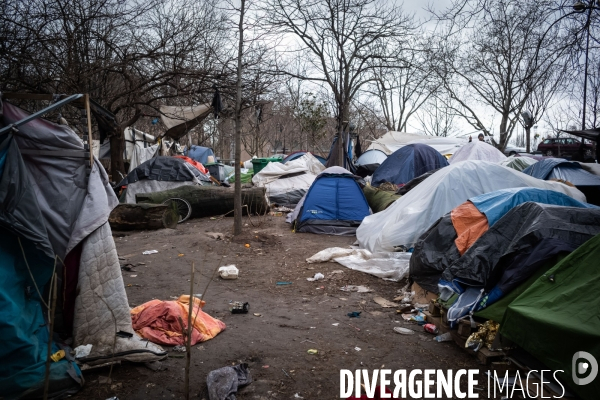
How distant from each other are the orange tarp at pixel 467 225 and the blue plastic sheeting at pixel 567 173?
544 cm

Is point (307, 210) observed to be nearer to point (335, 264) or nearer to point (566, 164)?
point (335, 264)

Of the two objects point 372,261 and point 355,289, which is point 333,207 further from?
point 355,289

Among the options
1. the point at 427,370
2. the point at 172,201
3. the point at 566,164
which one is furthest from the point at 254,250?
the point at 566,164

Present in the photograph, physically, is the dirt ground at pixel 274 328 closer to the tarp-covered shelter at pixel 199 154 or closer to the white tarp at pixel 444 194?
the white tarp at pixel 444 194

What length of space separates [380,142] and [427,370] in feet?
57.8

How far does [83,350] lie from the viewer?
3.42 m

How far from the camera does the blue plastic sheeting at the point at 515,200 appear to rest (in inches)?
203

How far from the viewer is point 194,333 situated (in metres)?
4.07

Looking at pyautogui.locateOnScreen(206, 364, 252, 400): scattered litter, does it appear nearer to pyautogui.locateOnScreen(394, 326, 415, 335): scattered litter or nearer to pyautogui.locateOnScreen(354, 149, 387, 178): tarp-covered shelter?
pyautogui.locateOnScreen(394, 326, 415, 335): scattered litter

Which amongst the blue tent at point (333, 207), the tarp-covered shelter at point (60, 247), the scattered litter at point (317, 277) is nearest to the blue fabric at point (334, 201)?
the blue tent at point (333, 207)

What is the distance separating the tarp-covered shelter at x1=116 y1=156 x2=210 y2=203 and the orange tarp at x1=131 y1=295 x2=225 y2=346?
345 inches

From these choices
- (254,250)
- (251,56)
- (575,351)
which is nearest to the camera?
(575,351)

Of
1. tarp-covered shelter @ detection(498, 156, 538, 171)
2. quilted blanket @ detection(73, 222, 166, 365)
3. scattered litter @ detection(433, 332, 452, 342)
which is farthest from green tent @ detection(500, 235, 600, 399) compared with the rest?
tarp-covered shelter @ detection(498, 156, 538, 171)

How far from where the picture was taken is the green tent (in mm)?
2826
